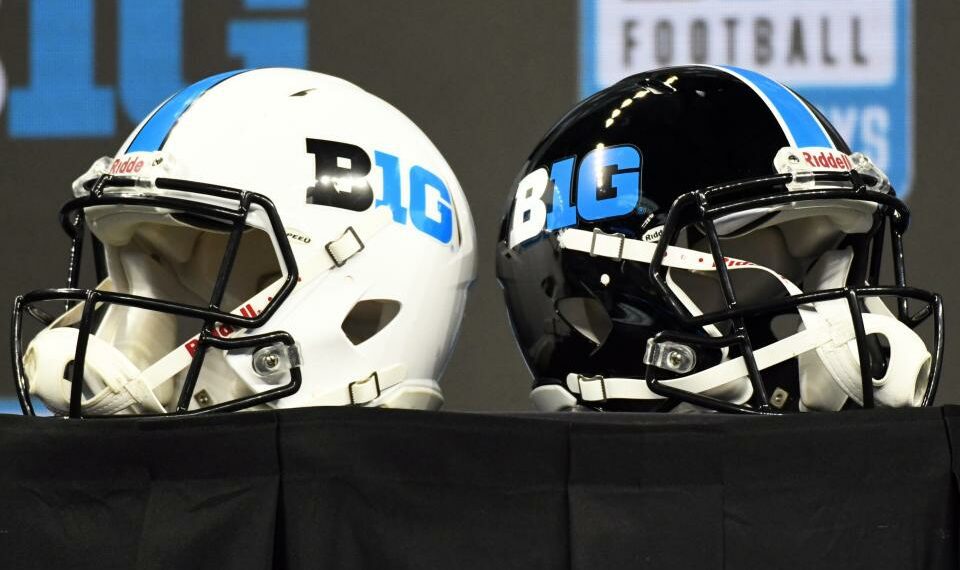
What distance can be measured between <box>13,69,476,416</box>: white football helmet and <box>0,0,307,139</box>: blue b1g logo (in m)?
0.72

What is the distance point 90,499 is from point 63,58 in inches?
45.6

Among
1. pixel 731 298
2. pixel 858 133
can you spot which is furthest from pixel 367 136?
pixel 858 133

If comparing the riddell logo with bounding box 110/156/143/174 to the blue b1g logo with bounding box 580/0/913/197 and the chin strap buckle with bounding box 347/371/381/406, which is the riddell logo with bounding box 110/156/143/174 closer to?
the chin strap buckle with bounding box 347/371/381/406

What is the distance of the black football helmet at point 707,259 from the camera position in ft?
3.16

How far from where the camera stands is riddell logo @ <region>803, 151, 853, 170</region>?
100cm

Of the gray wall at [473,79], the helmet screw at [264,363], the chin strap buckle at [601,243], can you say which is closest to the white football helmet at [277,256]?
the helmet screw at [264,363]

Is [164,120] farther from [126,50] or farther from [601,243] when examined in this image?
[126,50]

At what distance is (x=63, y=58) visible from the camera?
1812 millimetres

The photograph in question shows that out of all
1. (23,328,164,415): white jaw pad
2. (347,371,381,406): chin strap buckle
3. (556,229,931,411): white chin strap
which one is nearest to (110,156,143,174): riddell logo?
(23,328,164,415): white jaw pad

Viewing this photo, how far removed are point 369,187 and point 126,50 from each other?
0.93 metres

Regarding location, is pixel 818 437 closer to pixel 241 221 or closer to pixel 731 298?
pixel 731 298

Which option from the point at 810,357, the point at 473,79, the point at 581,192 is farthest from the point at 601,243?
the point at 473,79

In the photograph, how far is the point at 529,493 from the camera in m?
0.79

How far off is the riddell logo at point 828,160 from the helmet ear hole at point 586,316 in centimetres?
22
